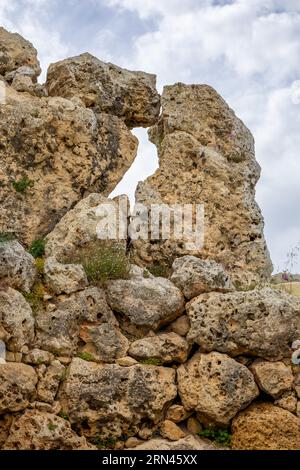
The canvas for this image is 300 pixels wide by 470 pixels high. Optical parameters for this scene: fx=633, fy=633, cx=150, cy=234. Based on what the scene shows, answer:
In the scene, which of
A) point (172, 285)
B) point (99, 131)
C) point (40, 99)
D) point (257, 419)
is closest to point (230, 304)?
point (172, 285)

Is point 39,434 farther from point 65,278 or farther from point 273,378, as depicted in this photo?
point 273,378

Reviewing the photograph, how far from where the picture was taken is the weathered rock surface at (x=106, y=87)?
1232cm

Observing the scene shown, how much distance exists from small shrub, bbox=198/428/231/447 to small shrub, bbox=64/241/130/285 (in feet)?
8.38

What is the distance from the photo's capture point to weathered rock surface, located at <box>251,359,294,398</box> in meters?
8.90

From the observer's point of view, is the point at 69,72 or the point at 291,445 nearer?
the point at 291,445

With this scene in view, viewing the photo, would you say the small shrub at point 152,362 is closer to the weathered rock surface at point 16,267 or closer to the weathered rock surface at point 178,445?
the weathered rock surface at point 178,445

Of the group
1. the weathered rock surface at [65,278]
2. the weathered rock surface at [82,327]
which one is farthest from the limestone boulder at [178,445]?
the weathered rock surface at [65,278]

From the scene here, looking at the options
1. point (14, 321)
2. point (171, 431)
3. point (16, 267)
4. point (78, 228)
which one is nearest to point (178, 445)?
point (171, 431)

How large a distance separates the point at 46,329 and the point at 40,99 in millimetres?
4774

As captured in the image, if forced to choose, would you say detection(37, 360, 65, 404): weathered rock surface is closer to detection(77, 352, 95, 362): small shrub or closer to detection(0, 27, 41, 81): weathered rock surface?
detection(77, 352, 95, 362): small shrub

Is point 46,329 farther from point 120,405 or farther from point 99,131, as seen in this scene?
point 99,131

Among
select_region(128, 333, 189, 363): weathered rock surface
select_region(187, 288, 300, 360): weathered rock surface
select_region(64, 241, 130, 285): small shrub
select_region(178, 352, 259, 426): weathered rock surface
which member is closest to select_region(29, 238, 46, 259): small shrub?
select_region(64, 241, 130, 285): small shrub

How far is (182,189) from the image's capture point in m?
11.7

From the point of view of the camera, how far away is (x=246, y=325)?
909 centimetres
